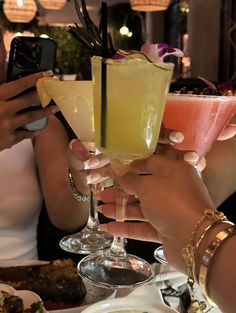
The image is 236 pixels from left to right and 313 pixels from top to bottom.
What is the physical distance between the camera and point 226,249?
0.79 metres

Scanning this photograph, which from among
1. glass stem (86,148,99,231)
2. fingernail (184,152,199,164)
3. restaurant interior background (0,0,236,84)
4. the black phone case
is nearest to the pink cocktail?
fingernail (184,152,199,164)

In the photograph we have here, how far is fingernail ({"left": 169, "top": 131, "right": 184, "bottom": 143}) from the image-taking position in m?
0.96

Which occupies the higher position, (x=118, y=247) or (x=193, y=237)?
(x=193, y=237)

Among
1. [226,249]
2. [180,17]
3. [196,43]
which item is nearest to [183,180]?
[226,249]

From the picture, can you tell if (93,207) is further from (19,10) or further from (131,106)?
(19,10)

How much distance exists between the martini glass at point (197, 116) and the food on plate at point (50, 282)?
463mm

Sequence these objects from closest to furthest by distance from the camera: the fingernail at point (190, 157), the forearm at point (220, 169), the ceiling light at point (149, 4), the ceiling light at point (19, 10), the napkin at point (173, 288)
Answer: the fingernail at point (190, 157), the napkin at point (173, 288), the forearm at point (220, 169), the ceiling light at point (149, 4), the ceiling light at point (19, 10)

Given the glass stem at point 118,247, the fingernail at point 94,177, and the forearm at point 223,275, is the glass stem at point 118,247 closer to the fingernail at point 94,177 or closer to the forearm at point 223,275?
the fingernail at point 94,177

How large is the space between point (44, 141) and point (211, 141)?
0.88 metres

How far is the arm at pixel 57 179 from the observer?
5.97 feet

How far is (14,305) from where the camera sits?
1.10 m

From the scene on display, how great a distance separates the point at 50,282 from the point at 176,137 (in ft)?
1.86

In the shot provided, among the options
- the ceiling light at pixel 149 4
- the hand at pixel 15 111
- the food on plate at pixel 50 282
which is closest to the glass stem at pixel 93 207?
the food on plate at pixel 50 282

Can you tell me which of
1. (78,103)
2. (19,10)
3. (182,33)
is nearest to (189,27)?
(182,33)
